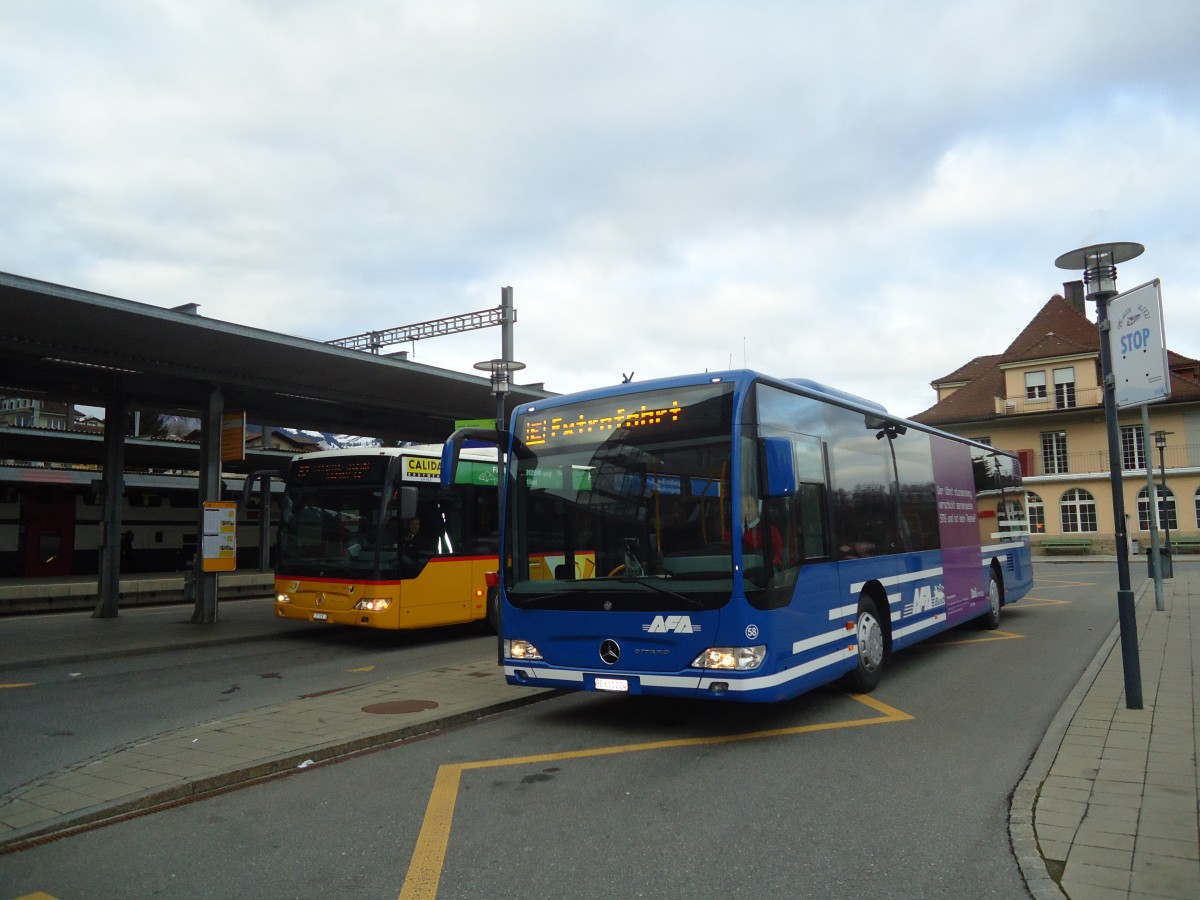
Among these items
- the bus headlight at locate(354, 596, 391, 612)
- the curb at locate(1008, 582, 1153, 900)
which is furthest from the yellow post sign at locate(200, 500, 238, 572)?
the curb at locate(1008, 582, 1153, 900)

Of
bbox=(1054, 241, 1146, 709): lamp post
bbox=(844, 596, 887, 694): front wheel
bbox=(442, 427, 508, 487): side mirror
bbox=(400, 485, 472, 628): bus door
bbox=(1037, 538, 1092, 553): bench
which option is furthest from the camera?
bbox=(1037, 538, 1092, 553): bench

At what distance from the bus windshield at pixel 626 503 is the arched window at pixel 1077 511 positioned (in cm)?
4982

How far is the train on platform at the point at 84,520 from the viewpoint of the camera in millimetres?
34344

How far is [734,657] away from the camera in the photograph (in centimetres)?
710

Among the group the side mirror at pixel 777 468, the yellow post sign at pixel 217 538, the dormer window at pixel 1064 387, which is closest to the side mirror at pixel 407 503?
the yellow post sign at pixel 217 538

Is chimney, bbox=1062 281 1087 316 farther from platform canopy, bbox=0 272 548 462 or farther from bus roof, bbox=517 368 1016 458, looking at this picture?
bus roof, bbox=517 368 1016 458

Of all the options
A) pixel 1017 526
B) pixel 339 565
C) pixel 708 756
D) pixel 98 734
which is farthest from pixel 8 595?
pixel 1017 526

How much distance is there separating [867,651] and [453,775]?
15.4ft

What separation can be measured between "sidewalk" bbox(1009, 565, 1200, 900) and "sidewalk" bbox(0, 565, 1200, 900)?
12 millimetres

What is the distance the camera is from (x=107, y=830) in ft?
18.4

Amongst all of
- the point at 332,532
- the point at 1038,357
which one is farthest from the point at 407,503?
the point at 1038,357

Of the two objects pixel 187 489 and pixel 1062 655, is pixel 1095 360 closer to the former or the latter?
pixel 1062 655

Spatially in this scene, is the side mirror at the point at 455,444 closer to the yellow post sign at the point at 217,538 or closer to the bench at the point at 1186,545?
the yellow post sign at the point at 217,538

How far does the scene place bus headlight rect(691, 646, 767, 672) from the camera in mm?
7098
